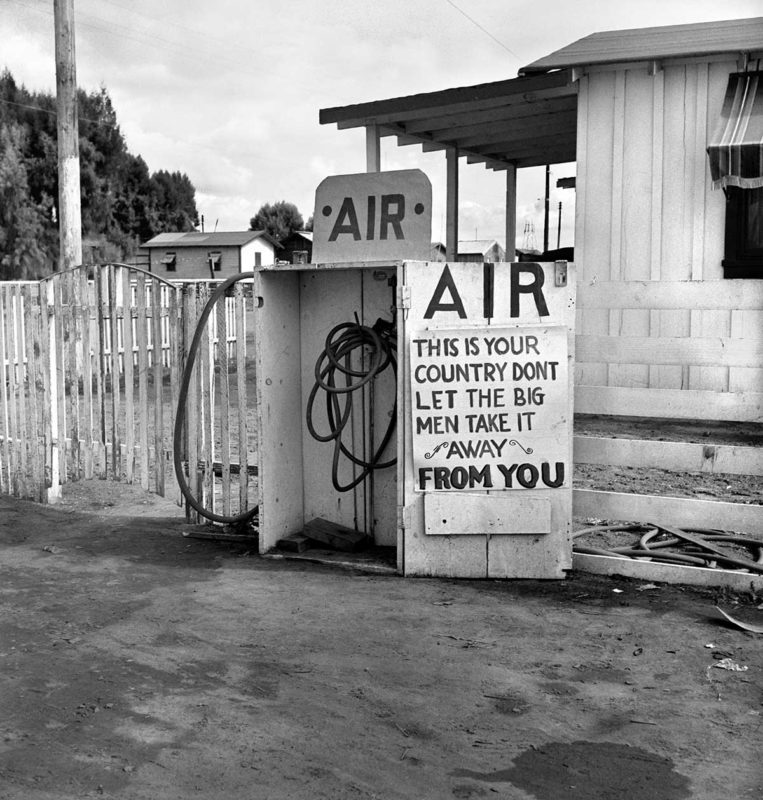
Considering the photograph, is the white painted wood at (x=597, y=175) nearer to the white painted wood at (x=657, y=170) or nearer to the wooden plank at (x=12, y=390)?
the white painted wood at (x=657, y=170)

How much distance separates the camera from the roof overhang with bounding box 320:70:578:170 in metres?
10.1

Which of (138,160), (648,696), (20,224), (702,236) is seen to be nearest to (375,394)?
(648,696)

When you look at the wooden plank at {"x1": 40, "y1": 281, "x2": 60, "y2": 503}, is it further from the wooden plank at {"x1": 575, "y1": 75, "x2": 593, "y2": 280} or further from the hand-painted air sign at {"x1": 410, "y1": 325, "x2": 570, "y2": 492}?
the wooden plank at {"x1": 575, "y1": 75, "x2": 593, "y2": 280}

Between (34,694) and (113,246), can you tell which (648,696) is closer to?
(34,694)

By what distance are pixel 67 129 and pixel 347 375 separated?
8.25 m

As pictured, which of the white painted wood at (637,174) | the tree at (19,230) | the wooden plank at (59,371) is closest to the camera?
the wooden plank at (59,371)

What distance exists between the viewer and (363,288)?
6504mm

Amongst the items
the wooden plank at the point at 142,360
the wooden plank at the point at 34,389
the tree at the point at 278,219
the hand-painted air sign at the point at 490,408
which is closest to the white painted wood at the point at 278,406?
the wooden plank at the point at 142,360

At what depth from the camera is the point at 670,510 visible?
19.3 ft

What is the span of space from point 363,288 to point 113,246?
171 feet

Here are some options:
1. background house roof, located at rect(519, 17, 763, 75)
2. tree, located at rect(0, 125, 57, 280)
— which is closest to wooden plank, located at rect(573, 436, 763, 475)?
background house roof, located at rect(519, 17, 763, 75)

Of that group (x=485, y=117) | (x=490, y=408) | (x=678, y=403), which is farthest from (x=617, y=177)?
(x=490, y=408)

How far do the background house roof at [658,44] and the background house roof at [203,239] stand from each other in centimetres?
5743

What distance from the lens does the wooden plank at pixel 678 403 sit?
614 cm
